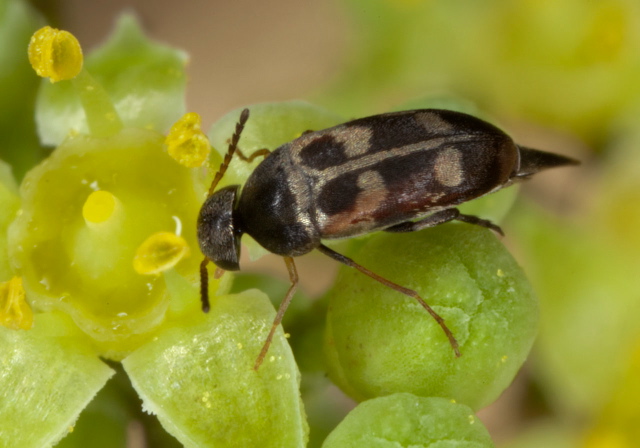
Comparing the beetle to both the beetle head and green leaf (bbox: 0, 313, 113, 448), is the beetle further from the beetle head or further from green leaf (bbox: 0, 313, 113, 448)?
green leaf (bbox: 0, 313, 113, 448)

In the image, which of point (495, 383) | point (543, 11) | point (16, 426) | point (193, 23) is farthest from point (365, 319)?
point (193, 23)

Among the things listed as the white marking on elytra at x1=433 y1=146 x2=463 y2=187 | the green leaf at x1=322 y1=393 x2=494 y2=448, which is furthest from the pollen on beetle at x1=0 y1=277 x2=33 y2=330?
the white marking on elytra at x1=433 y1=146 x2=463 y2=187

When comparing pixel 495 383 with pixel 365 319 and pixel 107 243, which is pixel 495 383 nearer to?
pixel 365 319

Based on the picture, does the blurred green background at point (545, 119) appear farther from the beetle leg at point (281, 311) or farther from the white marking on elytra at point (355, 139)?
the beetle leg at point (281, 311)

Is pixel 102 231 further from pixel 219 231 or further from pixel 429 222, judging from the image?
pixel 429 222

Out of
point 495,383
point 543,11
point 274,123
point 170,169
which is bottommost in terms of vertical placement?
point 495,383

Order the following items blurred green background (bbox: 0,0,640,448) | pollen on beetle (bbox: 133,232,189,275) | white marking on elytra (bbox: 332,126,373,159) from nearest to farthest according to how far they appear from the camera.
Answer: pollen on beetle (bbox: 133,232,189,275) → white marking on elytra (bbox: 332,126,373,159) → blurred green background (bbox: 0,0,640,448)

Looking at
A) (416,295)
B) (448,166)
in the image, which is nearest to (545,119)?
(448,166)

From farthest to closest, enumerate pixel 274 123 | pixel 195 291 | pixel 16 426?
pixel 274 123 → pixel 195 291 → pixel 16 426
